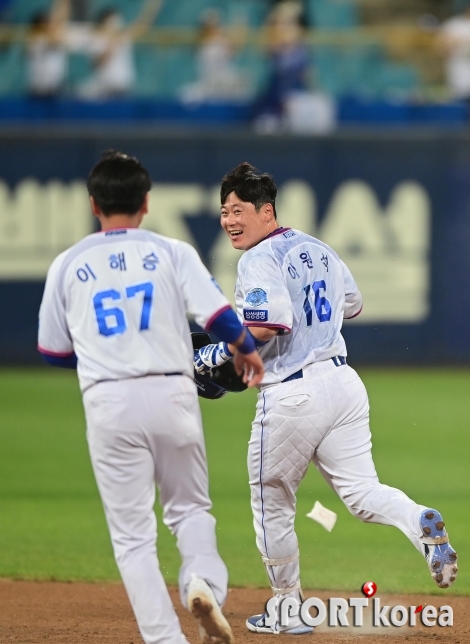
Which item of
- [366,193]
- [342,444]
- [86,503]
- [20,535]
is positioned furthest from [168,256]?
[366,193]

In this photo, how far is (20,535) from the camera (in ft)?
25.2

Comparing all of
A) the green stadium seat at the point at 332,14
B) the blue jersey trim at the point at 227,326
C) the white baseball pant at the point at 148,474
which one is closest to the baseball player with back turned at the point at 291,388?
the blue jersey trim at the point at 227,326

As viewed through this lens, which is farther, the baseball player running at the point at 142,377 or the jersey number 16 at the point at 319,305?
the jersey number 16 at the point at 319,305

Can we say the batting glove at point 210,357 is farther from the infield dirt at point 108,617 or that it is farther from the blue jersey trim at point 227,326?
the infield dirt at point 108,617

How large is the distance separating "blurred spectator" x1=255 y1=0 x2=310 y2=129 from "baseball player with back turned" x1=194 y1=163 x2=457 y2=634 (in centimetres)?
1000

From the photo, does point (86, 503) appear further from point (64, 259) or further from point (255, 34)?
point (255, 34)

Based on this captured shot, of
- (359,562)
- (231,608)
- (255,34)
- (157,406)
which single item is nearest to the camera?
(157,406)

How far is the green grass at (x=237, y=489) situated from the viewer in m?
6.96

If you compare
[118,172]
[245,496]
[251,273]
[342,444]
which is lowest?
[245,496]

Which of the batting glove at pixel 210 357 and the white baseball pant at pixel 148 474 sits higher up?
the batting glove at pixel 210 357

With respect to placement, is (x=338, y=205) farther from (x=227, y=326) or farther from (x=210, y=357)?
(x=227, y=326)

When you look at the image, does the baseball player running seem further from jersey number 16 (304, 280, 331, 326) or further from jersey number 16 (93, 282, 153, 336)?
jersey number 16 (304, 280, 331, 326)

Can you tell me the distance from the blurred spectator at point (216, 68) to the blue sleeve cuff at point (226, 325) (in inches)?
440

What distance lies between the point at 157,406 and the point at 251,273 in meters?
1.05
